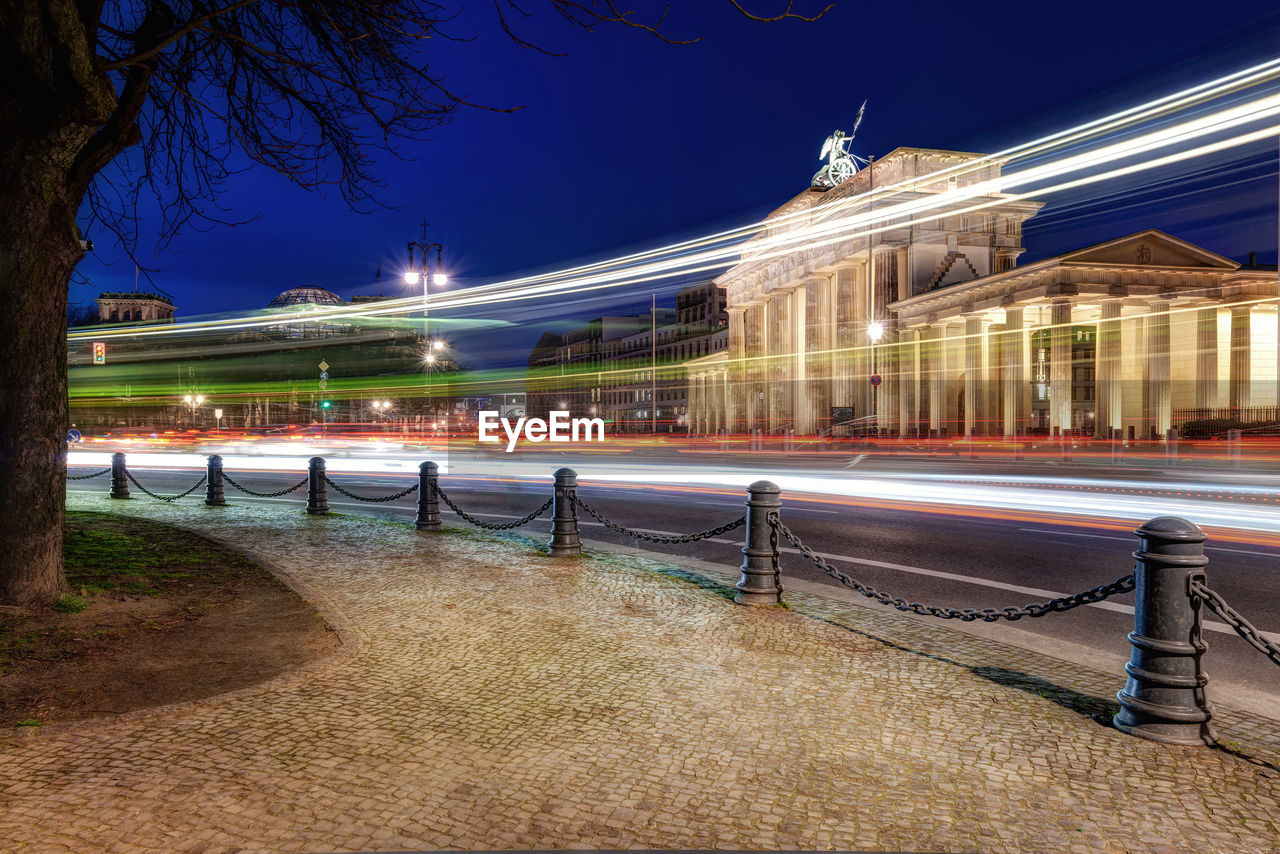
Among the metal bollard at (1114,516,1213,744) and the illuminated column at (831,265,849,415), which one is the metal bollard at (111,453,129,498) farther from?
the illuminated column at (831,265,849,415)

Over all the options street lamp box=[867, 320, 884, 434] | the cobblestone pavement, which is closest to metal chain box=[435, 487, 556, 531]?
the cobblestone pavement

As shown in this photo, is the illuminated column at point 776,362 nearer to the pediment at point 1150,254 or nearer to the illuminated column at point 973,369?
the illuminated column at point 973,369

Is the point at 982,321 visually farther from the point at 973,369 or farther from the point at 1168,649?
the point at 1168,649

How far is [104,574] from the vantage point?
25.3ft

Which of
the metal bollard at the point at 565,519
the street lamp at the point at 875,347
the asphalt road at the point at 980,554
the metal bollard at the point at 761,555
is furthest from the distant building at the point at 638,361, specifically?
the metal bollard at the point at 761,555

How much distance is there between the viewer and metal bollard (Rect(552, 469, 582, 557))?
32.7 feet

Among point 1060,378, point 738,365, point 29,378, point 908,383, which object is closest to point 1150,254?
point 1060,378

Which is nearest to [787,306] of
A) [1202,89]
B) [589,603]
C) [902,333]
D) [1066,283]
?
[902,333]

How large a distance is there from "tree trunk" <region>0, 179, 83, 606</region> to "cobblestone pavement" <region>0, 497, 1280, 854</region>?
2.80 meters

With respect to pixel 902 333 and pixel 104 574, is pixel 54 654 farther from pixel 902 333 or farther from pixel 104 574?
pixel 902 333

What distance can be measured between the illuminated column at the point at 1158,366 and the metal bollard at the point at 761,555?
4215 centimetres

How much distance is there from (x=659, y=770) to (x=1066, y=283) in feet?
143

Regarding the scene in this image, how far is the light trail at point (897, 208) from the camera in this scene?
19.4 m

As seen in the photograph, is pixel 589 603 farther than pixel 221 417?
No
